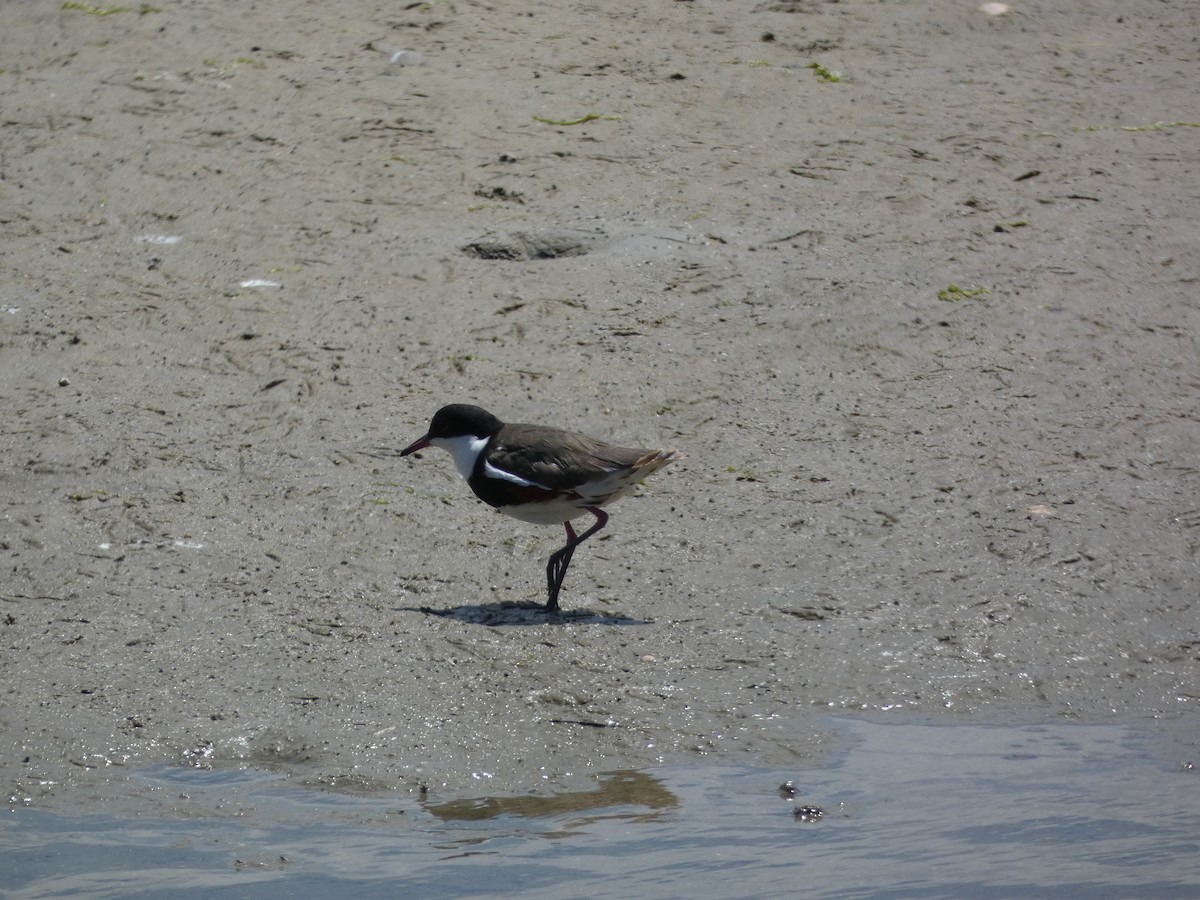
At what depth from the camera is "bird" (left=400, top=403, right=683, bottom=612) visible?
582 centimetres

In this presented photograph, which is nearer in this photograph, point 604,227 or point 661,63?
point 604,227

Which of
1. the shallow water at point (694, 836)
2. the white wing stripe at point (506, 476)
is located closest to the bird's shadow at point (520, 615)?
the white wing stripe at point (506, 476)

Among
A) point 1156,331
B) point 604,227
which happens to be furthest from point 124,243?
point 1156,331

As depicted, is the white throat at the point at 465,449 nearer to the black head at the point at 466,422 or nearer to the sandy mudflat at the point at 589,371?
the black head at the point at 466,422

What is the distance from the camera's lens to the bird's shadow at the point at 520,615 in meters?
5.75

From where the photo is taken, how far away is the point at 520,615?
5.79 metres

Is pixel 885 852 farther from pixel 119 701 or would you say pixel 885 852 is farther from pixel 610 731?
pixel 119 701

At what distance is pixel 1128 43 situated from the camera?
36.6ft

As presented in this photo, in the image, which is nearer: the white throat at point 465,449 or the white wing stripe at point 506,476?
the white wing stripe at point 506,476

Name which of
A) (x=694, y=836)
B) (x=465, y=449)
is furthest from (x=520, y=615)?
(x=694, y=836)

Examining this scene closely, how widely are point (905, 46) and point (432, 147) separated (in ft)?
12.0

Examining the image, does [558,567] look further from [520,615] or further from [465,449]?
[465,449]

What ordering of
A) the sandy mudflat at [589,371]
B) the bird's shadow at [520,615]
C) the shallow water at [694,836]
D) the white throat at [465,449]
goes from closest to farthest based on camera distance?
1. the shallow water at [694,836]
2. the sandy mudflat at [589,371]
3. the bird's shadow at [520,615]
4. the white throat at [465,449]

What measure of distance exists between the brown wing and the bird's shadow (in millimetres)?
478
